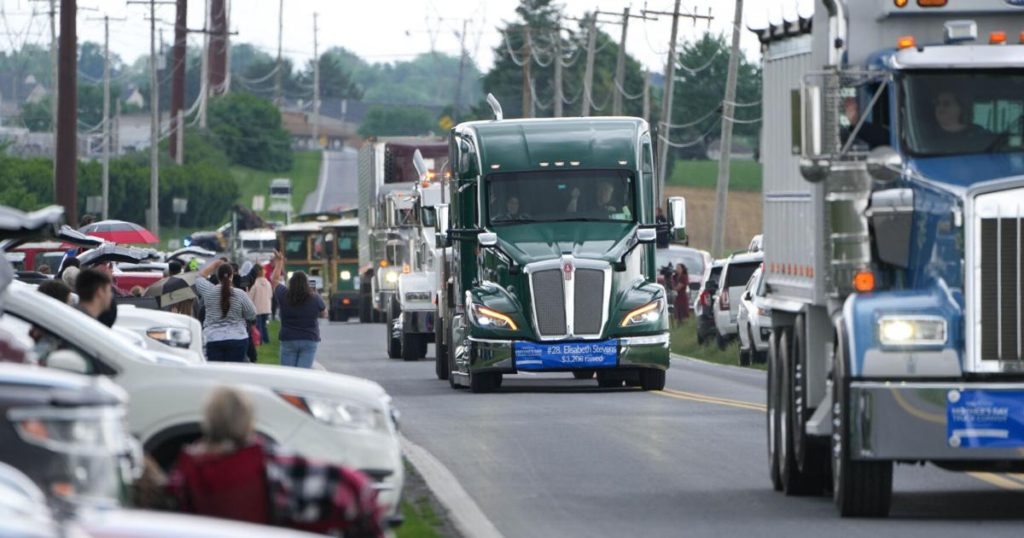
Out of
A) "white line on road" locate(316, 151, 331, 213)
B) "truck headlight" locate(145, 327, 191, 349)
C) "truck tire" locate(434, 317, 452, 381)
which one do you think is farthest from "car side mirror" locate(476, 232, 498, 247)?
"white line on road" locate(316, 151, 331, 213)

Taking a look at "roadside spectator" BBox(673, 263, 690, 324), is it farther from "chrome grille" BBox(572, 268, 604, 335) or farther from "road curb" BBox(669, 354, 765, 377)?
"chrome grille" BBox(572, 268, 604, 335)

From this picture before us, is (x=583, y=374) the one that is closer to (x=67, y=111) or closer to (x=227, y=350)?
(x=227, y=350)

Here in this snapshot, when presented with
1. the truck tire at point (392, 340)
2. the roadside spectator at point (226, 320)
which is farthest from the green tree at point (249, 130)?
the roadside spectator at point (226, 320)

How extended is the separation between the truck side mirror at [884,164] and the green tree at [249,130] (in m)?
A: 166

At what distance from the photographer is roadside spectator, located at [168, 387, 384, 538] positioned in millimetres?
Result: 9195

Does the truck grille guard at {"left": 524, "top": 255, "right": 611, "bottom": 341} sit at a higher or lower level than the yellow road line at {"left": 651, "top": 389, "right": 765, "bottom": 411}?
higher

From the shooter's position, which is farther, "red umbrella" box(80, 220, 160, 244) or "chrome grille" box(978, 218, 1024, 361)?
"red umbrella" box(80, 220, 160, 244)

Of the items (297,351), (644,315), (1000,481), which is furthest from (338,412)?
(644,315)

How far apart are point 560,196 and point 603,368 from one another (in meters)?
2.10

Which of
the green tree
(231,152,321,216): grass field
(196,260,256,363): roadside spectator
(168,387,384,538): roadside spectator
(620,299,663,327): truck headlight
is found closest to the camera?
(168,387,384,538): roadside spectator

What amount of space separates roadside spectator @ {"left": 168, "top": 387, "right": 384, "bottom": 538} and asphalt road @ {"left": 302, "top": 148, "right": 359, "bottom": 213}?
134660mm

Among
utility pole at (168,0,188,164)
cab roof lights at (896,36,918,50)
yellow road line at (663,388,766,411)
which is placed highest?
utility pole at (168,0,188,164)

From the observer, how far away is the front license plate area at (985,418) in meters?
14.6

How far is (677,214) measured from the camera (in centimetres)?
3008
